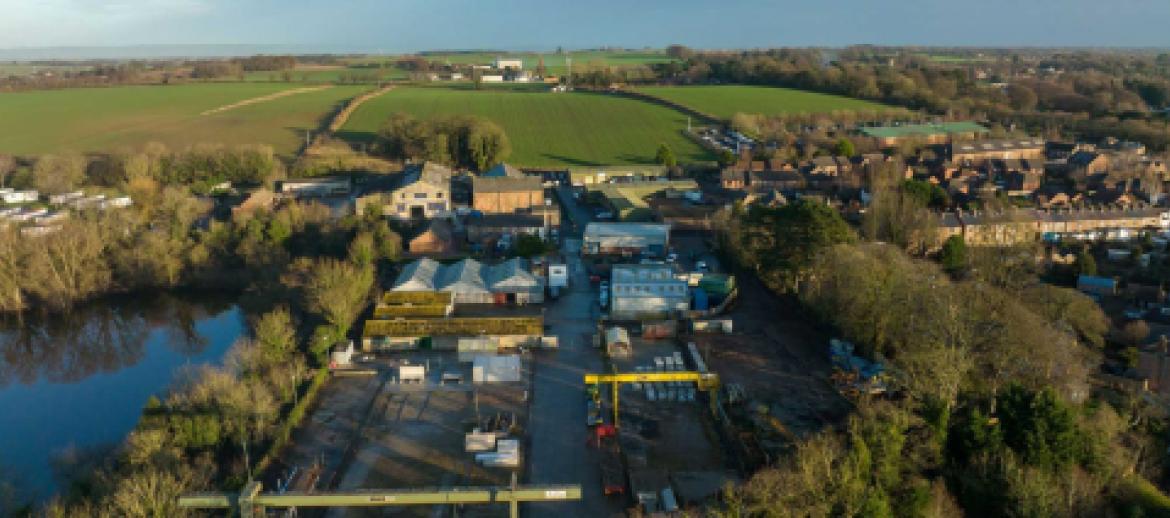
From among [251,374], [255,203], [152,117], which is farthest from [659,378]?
[152,117]

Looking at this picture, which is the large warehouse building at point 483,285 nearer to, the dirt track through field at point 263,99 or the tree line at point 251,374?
the tree line at point 251,374

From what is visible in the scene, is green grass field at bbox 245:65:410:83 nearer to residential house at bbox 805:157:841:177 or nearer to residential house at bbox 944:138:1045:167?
residential house at bbox 805:157:841:177

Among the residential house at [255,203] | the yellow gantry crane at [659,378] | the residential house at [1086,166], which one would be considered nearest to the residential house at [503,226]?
the residential house at [255,203]

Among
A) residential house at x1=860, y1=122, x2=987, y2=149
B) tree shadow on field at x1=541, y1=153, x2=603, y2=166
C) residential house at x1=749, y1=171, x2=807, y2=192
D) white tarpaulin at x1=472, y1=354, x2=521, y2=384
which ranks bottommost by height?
white tarpaulin at x1=472, y1=354, x2=521, y2=384

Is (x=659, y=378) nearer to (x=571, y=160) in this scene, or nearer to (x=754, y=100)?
(x=571, y=160)

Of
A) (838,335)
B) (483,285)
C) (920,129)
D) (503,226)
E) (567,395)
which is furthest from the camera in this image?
(920,129)

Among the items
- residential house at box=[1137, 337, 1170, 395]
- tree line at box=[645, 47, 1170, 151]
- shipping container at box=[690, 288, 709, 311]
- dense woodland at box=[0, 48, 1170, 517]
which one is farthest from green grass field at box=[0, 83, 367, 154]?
residential house at box=[1137, 337, 1170, 395]

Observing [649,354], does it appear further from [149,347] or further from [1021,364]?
[149,347]
